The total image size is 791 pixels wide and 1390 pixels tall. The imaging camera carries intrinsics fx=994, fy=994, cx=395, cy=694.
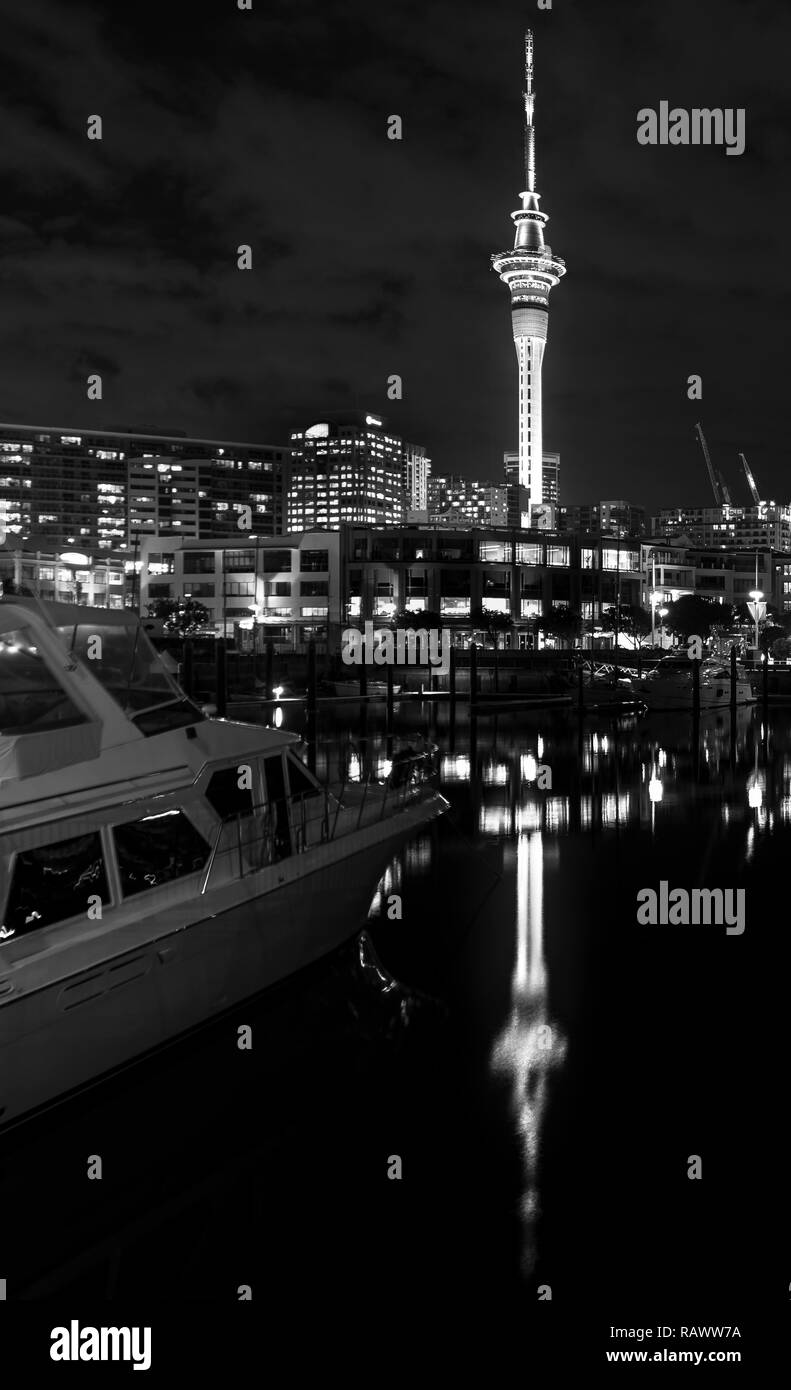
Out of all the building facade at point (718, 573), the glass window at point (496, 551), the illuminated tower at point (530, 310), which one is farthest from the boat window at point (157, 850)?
the illuminated tower at point (530, 310)

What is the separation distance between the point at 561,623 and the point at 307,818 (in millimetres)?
81068

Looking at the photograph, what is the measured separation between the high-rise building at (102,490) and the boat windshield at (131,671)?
537 ft

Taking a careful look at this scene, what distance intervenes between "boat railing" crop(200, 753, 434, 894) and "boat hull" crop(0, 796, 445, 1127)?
270mm

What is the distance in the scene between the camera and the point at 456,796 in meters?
26.4

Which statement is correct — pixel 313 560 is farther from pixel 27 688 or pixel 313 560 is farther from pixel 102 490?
pixel 102 490

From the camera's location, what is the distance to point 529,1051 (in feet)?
33.6

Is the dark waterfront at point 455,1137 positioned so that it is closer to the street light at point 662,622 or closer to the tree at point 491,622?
the tree at point 491,622

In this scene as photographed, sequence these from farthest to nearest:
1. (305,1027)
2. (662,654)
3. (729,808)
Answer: (662,654)
(729,808)
(305,1027)

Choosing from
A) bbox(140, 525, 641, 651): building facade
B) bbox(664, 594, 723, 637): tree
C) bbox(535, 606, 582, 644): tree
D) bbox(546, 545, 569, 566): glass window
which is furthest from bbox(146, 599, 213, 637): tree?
bbox(664, 594, 723, 637): tree

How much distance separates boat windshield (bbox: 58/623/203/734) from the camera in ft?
29.6
